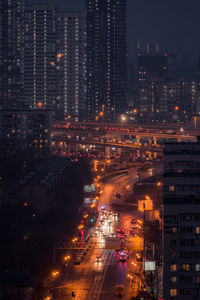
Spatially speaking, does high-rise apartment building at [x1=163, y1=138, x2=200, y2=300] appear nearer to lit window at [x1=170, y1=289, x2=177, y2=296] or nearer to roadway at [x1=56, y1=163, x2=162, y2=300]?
lit window at [x1=170, y1=289, x2=177, y2=296]

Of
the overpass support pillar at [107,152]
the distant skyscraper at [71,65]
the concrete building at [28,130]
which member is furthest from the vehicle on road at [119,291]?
the distant skyscraper at [71,65]

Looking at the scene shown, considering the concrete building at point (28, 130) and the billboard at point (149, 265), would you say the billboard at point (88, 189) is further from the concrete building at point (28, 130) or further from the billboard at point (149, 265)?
the concrete building at point (28, 130)

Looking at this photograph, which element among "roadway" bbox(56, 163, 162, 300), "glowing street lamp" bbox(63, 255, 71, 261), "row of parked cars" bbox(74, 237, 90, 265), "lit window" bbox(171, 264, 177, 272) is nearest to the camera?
"lit window" bbox(171, 264, 177, 272)

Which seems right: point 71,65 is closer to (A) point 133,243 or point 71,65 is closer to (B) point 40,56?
(B) point 40,56

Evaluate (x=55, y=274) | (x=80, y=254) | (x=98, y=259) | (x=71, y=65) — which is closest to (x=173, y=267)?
(x=55, y=274)

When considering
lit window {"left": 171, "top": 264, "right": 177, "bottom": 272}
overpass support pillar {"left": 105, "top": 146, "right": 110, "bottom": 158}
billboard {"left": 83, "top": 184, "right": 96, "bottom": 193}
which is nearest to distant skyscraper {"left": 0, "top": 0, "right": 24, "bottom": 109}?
overpass support pillar {"left": 105, "top": 146, "right": 110, "bottom": 158}

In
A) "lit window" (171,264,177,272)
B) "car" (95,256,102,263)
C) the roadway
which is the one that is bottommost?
the roadway
